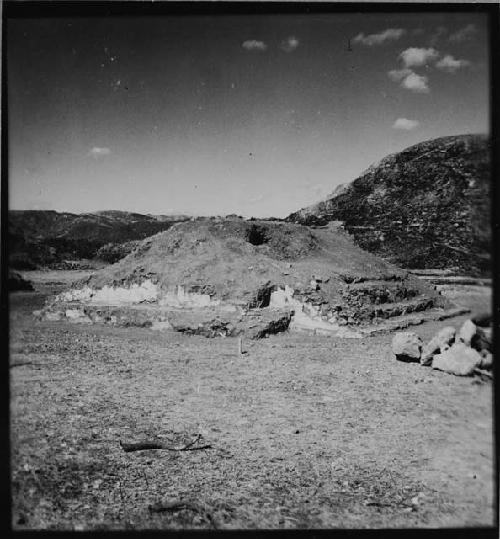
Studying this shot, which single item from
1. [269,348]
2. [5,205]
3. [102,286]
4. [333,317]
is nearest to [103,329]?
[102,286]

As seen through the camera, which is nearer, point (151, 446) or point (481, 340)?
point (151, 446)

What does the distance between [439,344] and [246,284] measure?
21.8ft

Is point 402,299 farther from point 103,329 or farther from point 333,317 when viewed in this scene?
point 103,329

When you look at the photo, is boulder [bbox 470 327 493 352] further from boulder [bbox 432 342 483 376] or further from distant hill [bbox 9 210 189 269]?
distant hill [bbox 9 210 189 269]

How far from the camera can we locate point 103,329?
12.2m

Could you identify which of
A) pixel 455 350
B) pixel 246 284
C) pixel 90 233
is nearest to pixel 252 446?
pixel 455 350

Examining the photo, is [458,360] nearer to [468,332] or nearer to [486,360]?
[468,332]

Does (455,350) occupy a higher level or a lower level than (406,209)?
lower

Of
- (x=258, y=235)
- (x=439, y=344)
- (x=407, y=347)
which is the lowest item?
(x=407, y=347)

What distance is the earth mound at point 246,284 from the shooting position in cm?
1193

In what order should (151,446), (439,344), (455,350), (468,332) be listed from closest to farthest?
(151,446) < (468,332) < (455,350) < (439,344)

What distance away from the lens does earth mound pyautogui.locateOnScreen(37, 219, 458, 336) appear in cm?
1193

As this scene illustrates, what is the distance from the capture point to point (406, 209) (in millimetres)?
22828

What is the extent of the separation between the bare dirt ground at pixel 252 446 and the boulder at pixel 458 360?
0.16 m
